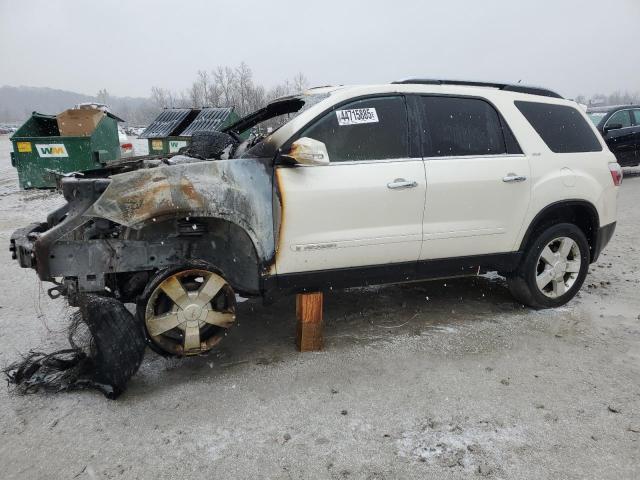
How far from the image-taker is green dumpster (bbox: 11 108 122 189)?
10383mm

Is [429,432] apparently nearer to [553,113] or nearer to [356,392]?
[356,392]

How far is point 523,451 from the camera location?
8.32 feet

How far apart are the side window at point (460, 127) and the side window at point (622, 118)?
10119 millimetres

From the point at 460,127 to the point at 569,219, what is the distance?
4.67 feet

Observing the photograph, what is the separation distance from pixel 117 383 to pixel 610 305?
13.6 feet

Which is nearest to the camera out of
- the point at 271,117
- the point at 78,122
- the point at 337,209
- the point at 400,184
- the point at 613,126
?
the point at 337,209

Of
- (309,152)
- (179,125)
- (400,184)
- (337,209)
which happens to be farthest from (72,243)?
(179,125)

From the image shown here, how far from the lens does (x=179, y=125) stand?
1168 cm

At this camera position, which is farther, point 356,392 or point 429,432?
point 356,392

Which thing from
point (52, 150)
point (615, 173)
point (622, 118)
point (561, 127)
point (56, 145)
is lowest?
point (52, 150)

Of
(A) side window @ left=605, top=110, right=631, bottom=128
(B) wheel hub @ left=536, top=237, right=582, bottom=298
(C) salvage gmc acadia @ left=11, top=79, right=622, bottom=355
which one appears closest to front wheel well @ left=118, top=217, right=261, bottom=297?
(C) salvage gmc acadia @ left=11, top=79, right=622, bottom=355

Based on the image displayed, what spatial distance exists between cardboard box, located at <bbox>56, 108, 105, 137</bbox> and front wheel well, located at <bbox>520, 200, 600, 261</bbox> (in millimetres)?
9652

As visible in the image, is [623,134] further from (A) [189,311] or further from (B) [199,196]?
(A) [189,311]

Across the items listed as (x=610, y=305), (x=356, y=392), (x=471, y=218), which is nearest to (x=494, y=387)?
(x=356, y=392)
